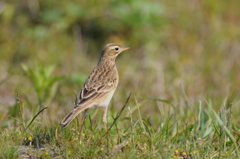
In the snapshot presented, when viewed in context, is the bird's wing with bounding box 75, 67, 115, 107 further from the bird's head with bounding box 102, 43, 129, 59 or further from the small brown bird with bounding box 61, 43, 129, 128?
the bird's head with bounding box 102, 43, 129, 59

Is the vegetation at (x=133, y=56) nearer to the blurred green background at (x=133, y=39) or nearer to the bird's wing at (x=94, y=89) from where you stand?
the blurred green background at (x=133, y=39)

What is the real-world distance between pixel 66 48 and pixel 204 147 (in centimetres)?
684

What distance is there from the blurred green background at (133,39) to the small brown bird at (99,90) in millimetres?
3128

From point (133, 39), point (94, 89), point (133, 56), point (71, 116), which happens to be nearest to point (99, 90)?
point (94, 89)

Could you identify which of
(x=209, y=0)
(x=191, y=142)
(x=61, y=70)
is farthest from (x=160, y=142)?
(x=209, y=0)

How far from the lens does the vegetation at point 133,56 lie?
28.3 feet

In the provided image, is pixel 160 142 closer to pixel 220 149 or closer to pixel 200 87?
pixel 220 149

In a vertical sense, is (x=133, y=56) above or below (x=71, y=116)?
below

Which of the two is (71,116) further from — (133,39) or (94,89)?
(133,39)

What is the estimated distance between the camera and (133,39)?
528 inches

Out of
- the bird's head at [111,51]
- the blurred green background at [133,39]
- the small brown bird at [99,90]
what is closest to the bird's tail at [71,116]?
the small brown bird at [99,90]

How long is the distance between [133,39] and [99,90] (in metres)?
6.25

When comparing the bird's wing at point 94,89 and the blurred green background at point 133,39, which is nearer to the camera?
the bird's wing at point 94,89

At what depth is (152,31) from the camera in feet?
43.9
